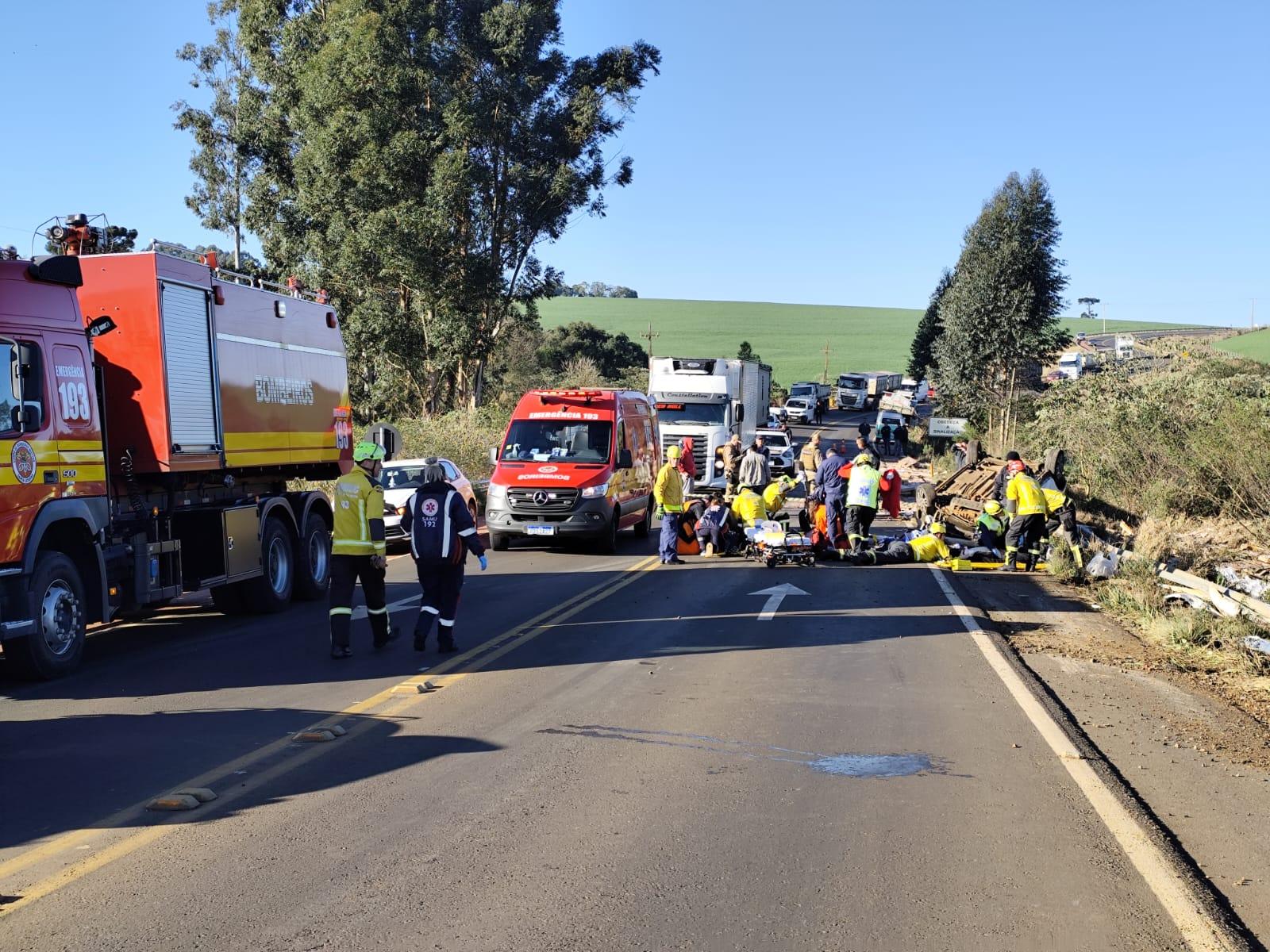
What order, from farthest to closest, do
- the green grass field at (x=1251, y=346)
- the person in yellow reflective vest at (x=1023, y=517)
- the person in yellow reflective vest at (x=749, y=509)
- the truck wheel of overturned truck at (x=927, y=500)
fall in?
1. the green grass field at (x=1251, y=346)
2. the truck wheel of overturned truck at (x=927, y=500)
3. the person in yellow reflective vest at (x=749, y=509)
4. the person in yellow reflective vest at (x=1023, y=517)

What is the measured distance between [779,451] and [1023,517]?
25033mm

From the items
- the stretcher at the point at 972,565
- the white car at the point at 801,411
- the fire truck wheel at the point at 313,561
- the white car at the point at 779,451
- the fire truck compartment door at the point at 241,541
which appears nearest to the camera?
the fire truck compartment door at the point at 241,541

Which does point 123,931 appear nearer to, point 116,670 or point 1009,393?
point 116,670

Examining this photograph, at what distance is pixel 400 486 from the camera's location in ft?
67.2

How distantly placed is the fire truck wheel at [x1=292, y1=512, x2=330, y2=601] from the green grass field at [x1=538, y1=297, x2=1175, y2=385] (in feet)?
341

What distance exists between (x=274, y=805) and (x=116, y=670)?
456cm

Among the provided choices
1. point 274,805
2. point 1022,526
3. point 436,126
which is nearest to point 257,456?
point 274,805

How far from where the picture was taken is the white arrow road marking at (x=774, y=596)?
1308 centimetres

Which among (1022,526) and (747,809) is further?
(1022,526)

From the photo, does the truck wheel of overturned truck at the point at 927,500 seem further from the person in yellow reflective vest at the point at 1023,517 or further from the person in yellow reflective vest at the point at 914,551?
the person in yellow reflective vest at the point at 1023,517

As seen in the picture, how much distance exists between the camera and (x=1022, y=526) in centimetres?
1769

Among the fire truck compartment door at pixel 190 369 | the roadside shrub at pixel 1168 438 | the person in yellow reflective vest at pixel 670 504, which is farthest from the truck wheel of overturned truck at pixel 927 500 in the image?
the fire truck compartment door at pixel 190 369

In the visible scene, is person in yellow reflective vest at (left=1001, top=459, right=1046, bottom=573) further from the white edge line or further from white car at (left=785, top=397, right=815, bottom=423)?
white car at (left=785, top=397, right=815, bottom=423)

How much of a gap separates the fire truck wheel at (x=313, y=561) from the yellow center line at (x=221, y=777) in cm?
356
